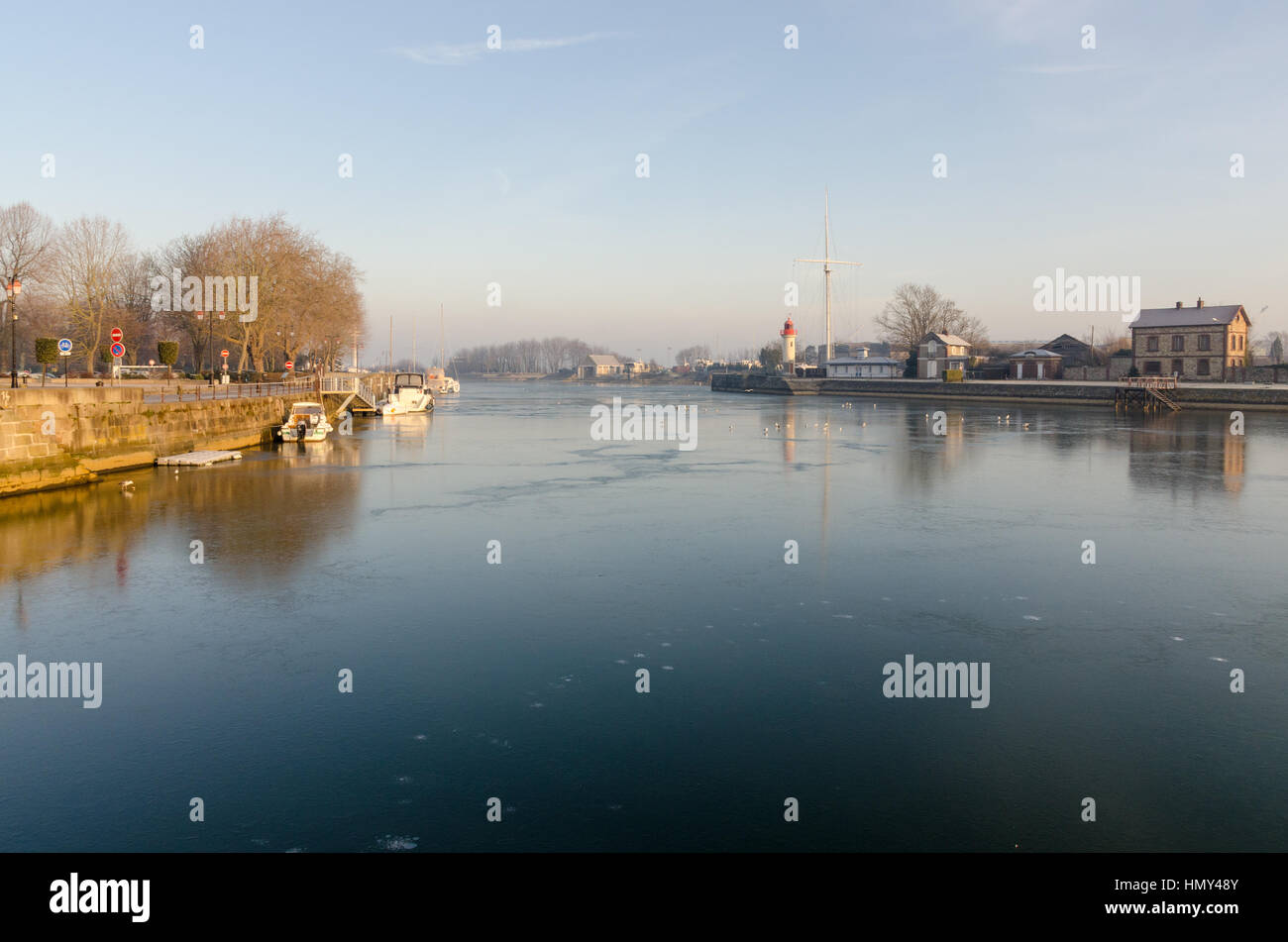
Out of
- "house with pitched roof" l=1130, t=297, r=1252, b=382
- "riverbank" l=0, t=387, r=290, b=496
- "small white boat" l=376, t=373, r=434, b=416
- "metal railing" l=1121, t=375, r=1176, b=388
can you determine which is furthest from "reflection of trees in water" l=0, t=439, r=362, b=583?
"house with pitched roof" l=1130, t=297, r=1252, b=382

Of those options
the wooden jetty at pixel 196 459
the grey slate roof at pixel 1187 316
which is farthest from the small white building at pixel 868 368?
the wooden jetty at pixel 196 459

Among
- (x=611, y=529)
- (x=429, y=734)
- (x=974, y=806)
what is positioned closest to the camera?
(x=974, y=806)

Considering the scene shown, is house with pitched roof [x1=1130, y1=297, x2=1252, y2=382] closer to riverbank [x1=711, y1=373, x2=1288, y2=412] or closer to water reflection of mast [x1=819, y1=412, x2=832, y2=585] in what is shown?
riverbank [x1=711, y1=373, x2=1288, y2=412]

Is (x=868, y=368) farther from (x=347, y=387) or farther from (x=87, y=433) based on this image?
(x=87, y=433)

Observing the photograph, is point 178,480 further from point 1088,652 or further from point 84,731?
point 1088,652

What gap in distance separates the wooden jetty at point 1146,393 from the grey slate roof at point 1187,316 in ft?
45.5

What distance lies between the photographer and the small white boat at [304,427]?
43594 mm

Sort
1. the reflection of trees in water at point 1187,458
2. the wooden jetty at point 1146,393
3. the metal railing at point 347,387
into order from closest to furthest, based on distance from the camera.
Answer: the reflection of trees in water at point 1187,458 < the metal railing at point 347,387 < the wooden jetty at point 1146,393

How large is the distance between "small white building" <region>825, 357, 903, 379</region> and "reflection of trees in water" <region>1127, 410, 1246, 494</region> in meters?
70.1

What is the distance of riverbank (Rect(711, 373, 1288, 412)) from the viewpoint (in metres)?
68.8

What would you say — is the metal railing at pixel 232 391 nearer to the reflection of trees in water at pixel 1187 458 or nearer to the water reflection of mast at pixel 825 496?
the water reflection of mast at pixel 825 496

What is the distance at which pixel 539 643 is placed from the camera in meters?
11.7
